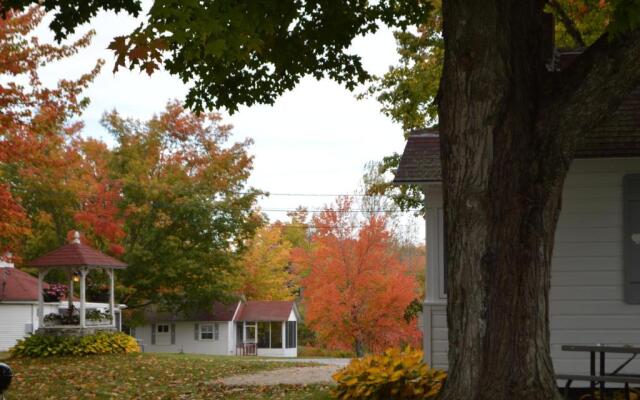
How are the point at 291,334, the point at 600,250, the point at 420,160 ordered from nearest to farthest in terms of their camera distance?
the point at 600,250
the point at 420,160
the point at 291,334

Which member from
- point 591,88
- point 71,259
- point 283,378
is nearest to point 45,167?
point 71,259

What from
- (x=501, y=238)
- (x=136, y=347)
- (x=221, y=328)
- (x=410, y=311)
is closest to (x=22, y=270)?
(x=221, y=328)

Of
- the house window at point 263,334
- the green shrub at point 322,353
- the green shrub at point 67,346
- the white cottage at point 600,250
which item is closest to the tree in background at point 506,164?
the white cottage at point 600,250

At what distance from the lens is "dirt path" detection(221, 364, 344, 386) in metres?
16.0

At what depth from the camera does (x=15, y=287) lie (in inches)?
1575

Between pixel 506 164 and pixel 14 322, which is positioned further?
pixel 14 322

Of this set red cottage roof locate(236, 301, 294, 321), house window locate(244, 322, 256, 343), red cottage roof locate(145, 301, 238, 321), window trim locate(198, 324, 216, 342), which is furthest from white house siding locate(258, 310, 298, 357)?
window trim locate(198, 324, 216, 342)

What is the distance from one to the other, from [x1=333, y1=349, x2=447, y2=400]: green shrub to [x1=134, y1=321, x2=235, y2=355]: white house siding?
42.1 metres

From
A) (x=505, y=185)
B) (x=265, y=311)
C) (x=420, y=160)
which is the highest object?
(x=420, y=160)

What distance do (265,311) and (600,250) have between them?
42.4 m

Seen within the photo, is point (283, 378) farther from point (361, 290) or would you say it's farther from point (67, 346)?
point (361, 290)

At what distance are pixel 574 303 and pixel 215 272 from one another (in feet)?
91.2

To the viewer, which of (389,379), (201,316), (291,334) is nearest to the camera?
(389,379)

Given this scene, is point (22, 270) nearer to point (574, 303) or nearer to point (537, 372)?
point (574, 303)
